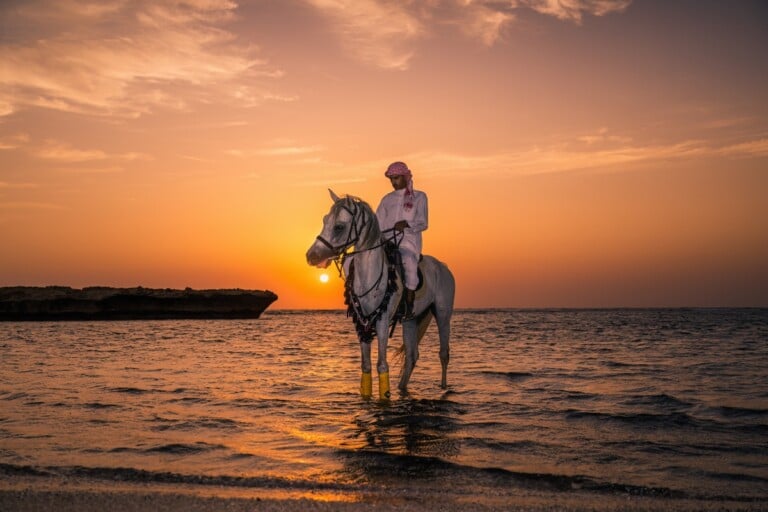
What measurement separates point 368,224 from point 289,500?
14.9ft

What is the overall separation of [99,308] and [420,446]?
245ft

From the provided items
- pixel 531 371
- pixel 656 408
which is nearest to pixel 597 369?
pixel 531 371

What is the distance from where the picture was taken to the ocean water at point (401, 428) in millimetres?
5055

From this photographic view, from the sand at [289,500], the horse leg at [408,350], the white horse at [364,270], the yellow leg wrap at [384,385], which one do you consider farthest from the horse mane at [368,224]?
the sand at [289,500]

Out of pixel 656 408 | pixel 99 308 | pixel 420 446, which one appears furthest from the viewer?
pixel 99 308

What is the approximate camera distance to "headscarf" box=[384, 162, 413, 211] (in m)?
8.88

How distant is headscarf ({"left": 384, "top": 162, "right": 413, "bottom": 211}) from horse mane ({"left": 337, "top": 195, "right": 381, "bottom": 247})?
2.55 feet

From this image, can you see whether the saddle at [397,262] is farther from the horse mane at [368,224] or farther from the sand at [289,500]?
the sand at [289,500]

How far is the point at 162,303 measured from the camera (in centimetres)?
7762

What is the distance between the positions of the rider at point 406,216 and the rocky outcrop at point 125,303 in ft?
234

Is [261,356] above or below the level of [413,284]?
below

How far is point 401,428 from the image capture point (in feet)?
23.4

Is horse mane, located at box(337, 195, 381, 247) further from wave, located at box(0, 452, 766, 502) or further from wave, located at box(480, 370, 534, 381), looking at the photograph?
wave, located at box(480, 370, 534, 381)

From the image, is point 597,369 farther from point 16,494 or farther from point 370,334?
point 16,494
